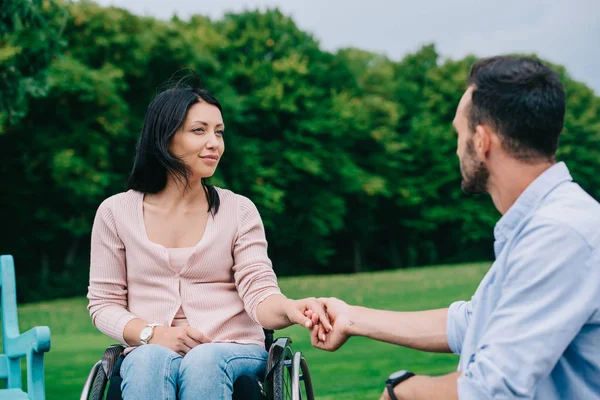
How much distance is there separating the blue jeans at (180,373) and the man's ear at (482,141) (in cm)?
118

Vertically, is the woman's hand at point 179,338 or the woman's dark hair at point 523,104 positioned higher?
the woman's dark hair at point 523,104

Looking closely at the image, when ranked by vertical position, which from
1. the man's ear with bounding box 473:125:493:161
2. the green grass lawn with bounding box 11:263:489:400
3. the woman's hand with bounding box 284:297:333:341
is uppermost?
the man's ear with bounding box 473:125:493:161

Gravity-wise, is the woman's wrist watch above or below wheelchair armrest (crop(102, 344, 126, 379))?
above

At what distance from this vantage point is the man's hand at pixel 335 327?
2629mm

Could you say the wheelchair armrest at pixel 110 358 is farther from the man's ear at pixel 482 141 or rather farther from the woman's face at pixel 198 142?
the man's ear at pixel 482 141

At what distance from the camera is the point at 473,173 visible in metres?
1.97

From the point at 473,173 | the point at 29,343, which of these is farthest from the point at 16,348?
the point at 473,173

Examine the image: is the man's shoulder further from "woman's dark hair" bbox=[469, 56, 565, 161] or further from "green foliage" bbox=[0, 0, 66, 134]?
"green foliage" bbox=[0, 0, 66, 134]

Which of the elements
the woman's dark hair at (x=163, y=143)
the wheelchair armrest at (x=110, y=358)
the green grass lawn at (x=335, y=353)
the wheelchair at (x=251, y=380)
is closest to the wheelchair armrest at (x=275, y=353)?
the wheelchair at (x=251, y=380)

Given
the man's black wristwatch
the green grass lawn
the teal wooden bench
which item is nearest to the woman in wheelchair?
the teal wooden bench

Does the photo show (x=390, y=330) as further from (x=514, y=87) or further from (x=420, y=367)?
(x=420, y=367)

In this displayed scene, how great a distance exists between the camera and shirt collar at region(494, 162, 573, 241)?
1823mm

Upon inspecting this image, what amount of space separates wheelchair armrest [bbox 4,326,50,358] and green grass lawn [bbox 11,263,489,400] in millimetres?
3409

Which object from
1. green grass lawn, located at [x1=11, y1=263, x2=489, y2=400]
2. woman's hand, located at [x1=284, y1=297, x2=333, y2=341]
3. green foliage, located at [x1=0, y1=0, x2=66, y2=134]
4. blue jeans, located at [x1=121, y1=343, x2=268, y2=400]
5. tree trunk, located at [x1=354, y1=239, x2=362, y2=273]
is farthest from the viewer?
tree trunk, located at [x1=354, y1=239, x2=362, y2=273]
